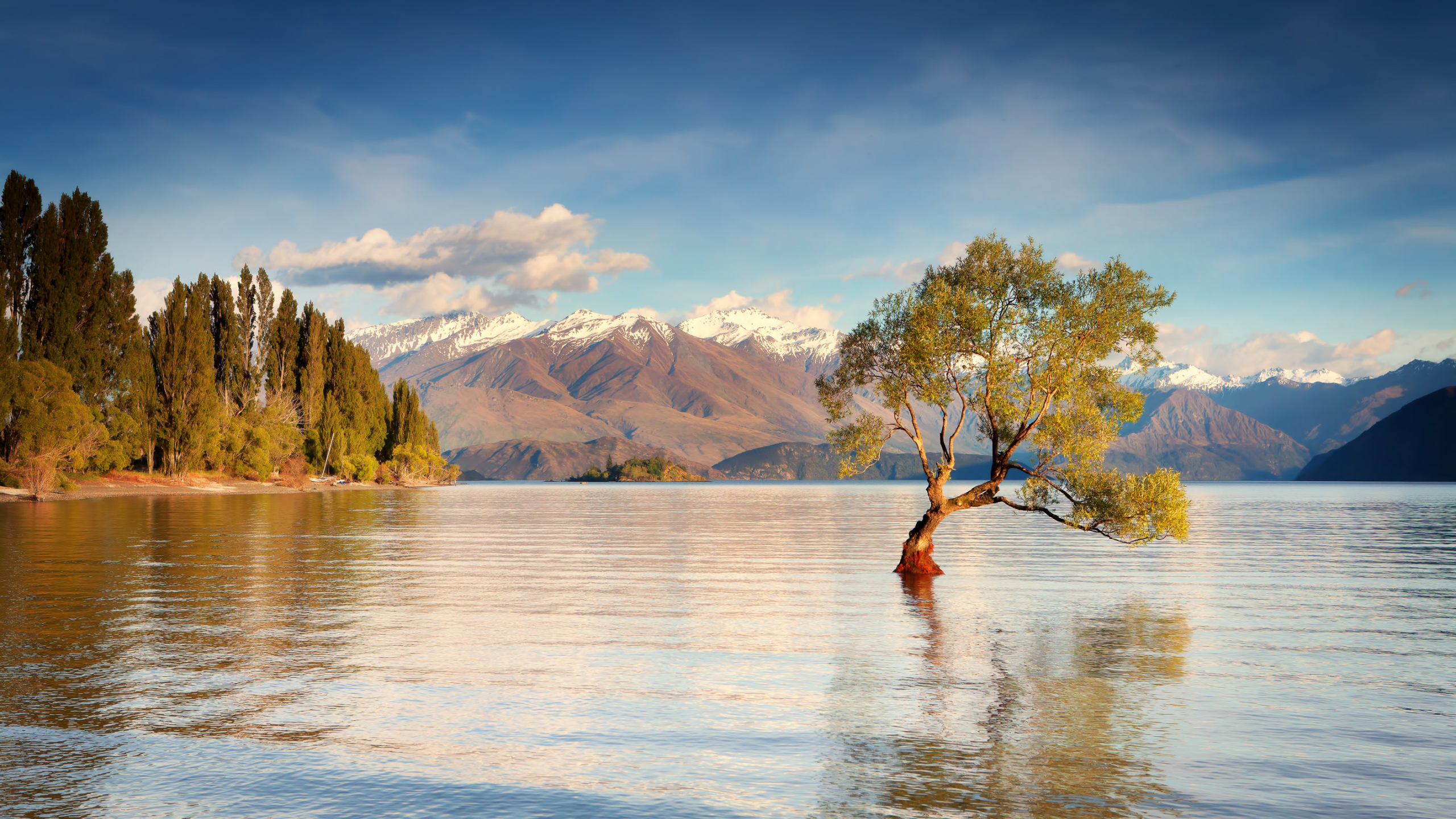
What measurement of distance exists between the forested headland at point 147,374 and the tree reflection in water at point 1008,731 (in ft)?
330

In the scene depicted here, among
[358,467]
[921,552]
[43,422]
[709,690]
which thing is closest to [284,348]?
[358,467]

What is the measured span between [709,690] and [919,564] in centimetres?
2385

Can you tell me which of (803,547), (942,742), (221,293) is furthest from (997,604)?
(221,293)

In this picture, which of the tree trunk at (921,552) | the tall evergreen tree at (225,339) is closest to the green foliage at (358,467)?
the tall evergreen tree at (225,339)

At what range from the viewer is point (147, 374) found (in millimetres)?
111688

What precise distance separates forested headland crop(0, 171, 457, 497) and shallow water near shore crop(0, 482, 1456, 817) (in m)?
64.3

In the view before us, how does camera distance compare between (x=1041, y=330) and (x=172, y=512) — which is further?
(x=172, y=512)

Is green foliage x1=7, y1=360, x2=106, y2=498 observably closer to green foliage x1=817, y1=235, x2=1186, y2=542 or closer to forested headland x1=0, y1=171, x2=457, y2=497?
forested headland x1=0, y1=171, x2=457, y2=497

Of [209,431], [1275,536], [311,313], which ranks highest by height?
[311,313]

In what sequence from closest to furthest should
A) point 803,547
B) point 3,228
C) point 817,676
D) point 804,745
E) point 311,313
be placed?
point 804,745, point 817,676, point 803,547, point 3,228, point 311,313

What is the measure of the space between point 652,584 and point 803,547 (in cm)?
2254

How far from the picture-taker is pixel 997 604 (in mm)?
30984

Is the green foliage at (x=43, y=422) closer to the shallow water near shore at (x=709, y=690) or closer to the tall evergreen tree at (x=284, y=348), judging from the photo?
the tall evergreen tree at (x=284, y=348)

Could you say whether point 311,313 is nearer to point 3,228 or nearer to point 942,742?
point 3,228
